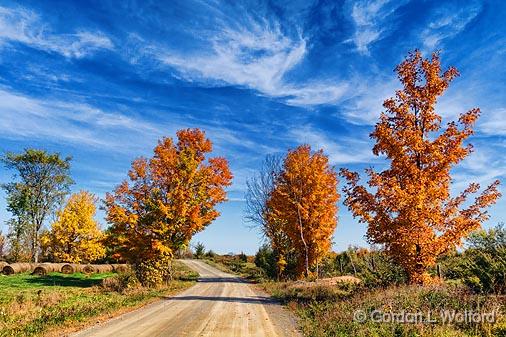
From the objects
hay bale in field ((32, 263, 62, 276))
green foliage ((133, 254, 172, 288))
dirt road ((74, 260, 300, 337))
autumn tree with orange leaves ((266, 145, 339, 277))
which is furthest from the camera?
hay bale in field ((32, 263, 62, 276))

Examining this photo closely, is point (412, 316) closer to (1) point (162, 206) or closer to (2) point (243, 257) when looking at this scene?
(1) point (162, 206)

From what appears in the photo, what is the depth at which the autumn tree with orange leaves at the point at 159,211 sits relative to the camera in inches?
1150

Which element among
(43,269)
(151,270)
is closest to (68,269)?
(43,269)

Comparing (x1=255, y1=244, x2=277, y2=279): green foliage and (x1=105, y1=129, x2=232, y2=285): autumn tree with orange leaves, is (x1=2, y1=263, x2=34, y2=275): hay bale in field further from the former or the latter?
(x1=255, y1=244, x2=277, y2=279): green foliage

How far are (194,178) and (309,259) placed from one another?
12948mm

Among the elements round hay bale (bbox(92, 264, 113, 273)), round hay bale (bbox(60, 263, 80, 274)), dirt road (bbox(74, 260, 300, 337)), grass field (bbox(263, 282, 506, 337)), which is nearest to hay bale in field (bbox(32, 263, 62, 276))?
round hay bale (bbox(60, 263, 80, 274))

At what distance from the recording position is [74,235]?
49844 mm

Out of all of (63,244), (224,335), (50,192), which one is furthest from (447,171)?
(50,192)

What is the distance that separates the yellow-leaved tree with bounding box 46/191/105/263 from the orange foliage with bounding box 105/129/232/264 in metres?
22.6

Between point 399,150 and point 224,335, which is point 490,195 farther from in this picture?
point 224,335

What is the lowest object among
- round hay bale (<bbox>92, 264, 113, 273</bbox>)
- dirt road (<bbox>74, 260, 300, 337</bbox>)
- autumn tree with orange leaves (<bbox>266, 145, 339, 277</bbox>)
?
round hay bale (<bbox>92, 264, 113, 273</bbox>)

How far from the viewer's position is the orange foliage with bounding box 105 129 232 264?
2931cm

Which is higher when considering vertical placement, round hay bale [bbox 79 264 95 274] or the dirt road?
the dirt road

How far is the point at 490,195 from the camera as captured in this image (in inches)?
636
